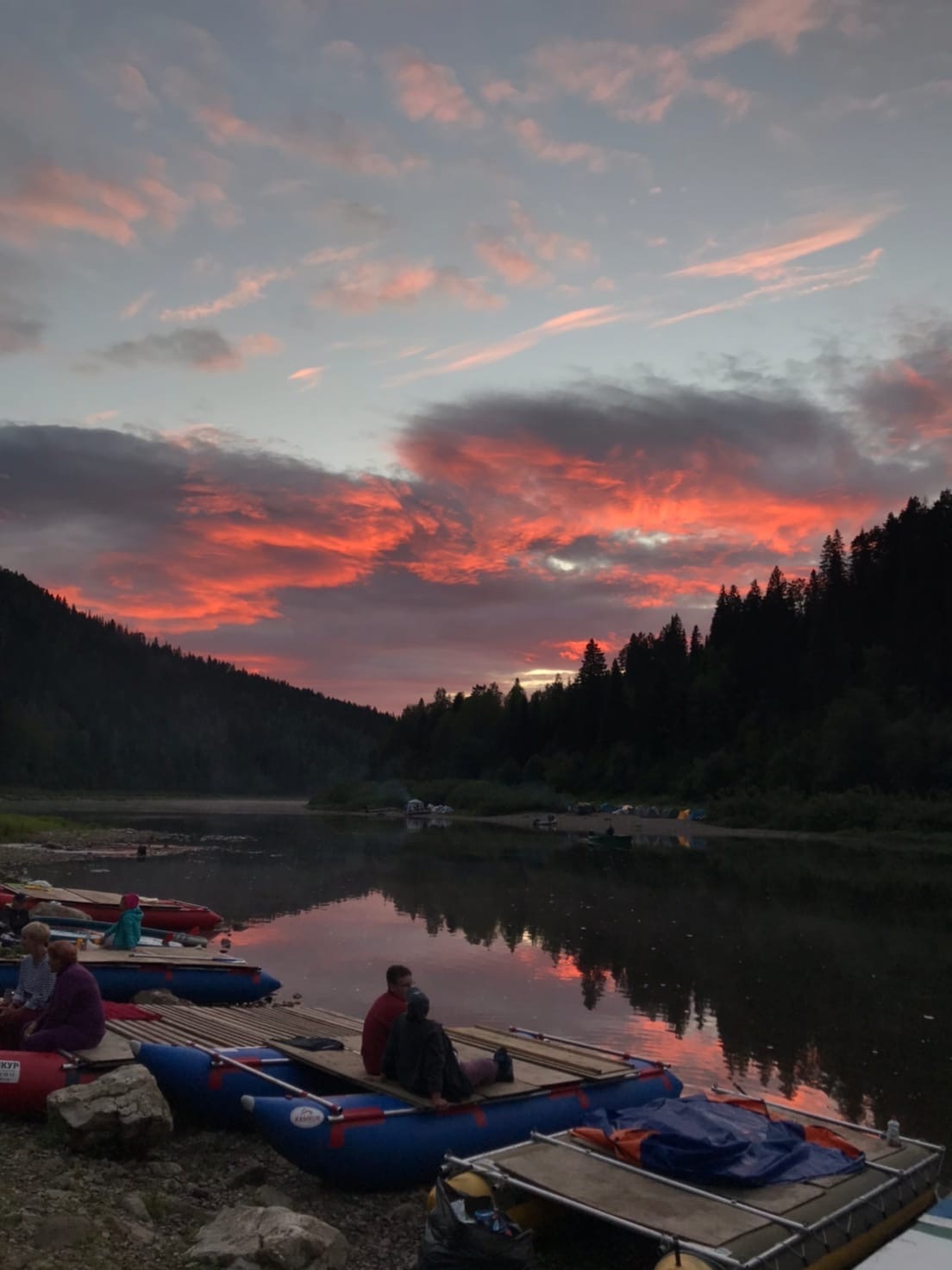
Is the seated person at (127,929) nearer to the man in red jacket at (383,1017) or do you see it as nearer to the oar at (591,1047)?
the oar at (591,1047)

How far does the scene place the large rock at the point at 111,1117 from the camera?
10102mm

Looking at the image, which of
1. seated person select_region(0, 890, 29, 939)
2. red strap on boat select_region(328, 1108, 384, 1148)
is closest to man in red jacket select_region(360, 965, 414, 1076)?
red strap on boat select_region(328, 1108, 384, 1148)

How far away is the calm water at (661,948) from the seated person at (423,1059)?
→ 6.95m

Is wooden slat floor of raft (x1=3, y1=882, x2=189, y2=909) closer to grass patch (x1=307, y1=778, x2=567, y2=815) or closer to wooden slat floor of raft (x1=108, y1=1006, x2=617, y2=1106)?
wooden slat floor of raft (x1=108, y1=1006, x2=617, y2=1106)

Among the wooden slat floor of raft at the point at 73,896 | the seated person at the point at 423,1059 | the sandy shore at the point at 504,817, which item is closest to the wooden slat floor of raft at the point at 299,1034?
the seated person at the point at 423,1059

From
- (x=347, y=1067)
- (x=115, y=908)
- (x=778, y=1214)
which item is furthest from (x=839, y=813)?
(x=778, y=1214)

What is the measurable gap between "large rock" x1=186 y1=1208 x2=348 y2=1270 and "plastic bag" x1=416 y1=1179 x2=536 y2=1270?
0.77m

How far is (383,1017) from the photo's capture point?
1118 cm

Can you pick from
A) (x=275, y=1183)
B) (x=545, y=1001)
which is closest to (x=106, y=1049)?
(x=275, y=1183)

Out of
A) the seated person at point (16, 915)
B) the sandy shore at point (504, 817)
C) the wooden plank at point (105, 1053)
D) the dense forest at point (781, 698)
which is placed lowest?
the sandy shore at point (504, 817)

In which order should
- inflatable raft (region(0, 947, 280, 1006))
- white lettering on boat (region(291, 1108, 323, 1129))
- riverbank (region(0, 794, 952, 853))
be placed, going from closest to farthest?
white lettering on boat (region(291, 1108, 323, 1129))
inflatable raft (region(0, 947, 280, 1006))
riverbank (region(0, 794, 952, 853))

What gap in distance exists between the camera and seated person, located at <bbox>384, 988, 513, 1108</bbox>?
1062 centimetres

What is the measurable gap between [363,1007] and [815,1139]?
469 inches

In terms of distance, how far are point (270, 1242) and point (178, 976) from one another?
1268 cm
